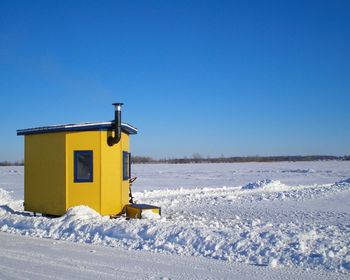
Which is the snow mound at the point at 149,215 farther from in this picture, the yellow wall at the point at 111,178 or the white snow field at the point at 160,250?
the yellow wall at the point at 111,178

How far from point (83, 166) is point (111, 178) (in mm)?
956

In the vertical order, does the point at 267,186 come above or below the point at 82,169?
below

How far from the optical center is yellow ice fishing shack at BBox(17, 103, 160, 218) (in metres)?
13.0

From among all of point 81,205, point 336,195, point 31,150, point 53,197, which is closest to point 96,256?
point 81,205

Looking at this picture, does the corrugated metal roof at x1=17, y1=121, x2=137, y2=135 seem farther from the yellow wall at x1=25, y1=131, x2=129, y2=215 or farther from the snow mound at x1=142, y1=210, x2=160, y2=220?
the snow mound at x1=142, y1=210, x2=160, y2=220

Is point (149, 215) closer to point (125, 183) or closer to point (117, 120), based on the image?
point (125, 183)

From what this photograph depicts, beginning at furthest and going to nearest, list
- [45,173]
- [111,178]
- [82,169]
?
1. [45,173]
2. [111,178]
3. [82,169]

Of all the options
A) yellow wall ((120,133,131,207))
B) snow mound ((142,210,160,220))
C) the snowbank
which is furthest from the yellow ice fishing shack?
the snowbank

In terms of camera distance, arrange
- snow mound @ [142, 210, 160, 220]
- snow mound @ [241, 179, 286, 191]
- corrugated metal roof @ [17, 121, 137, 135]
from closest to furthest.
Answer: snow mound @ [142, 210, 160, 220]
corrugated metal roof @ [17, 121, 137, 135]
snow mound @ [241, 179, 286, 191]

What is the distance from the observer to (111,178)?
13422mm

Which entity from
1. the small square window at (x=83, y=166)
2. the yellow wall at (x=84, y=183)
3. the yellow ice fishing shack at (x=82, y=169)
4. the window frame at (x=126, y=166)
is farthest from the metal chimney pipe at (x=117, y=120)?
the window frame at (x=126, y=166)

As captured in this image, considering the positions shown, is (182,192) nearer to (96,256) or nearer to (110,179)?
(110,179)

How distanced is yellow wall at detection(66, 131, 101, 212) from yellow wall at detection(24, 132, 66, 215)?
0.18 m

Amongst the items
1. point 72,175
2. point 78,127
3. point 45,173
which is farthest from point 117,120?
point 45,173
